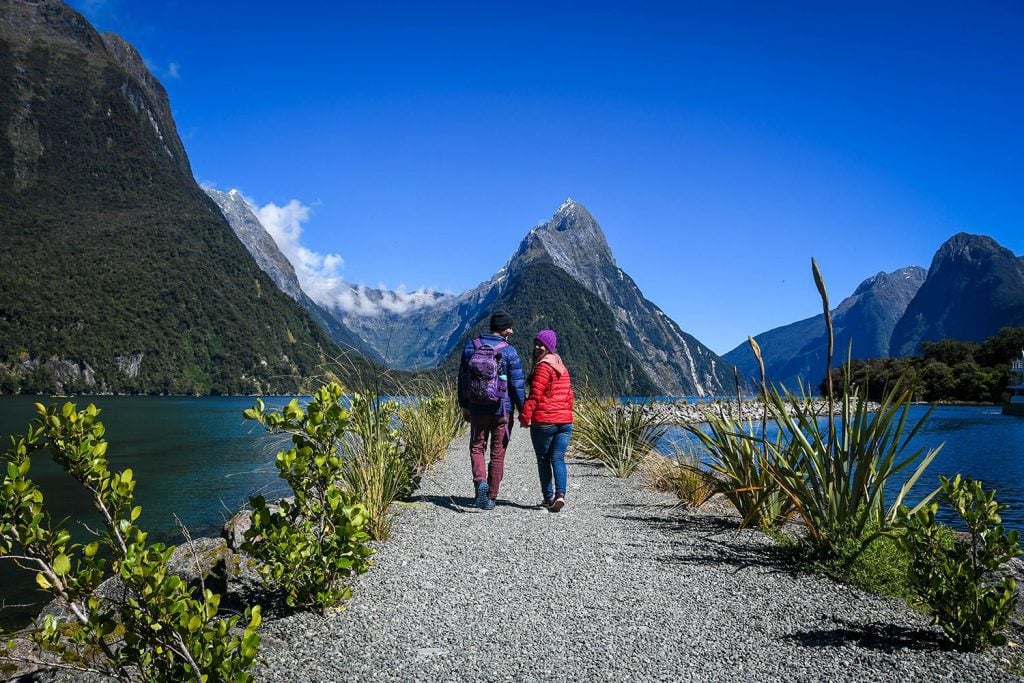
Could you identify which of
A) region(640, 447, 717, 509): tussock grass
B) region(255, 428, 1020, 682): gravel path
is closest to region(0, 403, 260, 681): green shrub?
region(255, 428, 1020, 682): gravel path

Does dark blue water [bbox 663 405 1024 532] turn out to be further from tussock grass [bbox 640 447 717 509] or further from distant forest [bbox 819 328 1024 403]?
distant forest [bbox 819 328 1024 403]

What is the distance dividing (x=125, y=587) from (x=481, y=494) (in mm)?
4654

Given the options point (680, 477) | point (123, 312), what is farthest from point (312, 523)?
point (123, 312)

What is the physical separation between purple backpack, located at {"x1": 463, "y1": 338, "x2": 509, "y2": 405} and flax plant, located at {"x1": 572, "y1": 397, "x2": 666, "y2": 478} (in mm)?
4224

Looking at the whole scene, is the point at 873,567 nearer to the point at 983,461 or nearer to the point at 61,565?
the point at 61,565

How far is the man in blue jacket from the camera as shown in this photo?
22.1ft

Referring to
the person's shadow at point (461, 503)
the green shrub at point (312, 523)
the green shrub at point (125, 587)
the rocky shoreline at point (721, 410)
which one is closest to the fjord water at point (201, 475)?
the green shrub at point (312, 523)

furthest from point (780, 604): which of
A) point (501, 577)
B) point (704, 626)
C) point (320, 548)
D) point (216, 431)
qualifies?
point (216, 431)

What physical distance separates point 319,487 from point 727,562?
3244 mm

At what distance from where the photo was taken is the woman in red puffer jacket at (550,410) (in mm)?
6895

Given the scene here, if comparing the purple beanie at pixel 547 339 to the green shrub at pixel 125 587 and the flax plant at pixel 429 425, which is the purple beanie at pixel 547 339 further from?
the green shrub at pixel 125 587

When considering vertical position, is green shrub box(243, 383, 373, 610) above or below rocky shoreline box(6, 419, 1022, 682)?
above

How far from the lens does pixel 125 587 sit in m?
2.62

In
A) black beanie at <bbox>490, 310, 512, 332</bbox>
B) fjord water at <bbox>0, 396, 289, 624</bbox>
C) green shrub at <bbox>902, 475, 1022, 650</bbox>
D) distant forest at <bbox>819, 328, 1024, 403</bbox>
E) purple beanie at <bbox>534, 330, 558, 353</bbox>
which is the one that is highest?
distant forest at <bbox>819, 328, 1024, 403</bbox>
